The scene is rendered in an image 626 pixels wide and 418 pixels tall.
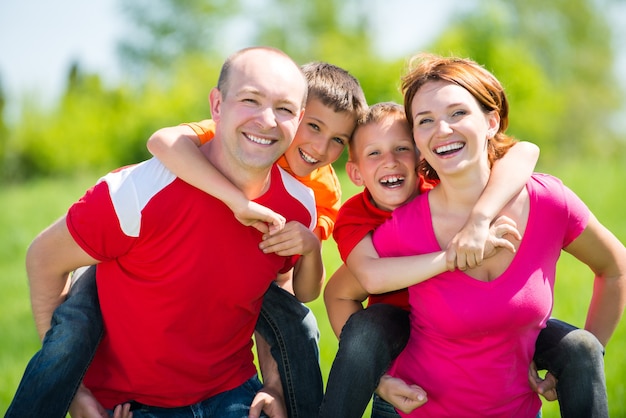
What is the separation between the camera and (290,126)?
10.1 feet

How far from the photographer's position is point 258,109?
3033mm

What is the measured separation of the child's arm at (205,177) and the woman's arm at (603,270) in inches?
50.4

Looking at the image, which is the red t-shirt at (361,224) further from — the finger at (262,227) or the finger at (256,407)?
the finger at (256,407)

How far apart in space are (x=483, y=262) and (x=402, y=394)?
640 millimetres

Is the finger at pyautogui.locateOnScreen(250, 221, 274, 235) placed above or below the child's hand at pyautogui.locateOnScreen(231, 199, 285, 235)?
below

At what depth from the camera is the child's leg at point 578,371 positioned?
2.78 meters

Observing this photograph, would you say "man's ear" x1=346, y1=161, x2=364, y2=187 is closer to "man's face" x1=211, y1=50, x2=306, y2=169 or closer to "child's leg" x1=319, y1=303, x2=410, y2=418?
"man's face" x1=211, y1=50, x2=306, y2=169

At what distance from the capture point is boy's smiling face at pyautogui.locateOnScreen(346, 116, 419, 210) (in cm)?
329

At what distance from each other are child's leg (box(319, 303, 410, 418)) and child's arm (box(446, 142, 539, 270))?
447mm

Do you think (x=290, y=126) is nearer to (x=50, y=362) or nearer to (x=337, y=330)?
(x=337, y=330)

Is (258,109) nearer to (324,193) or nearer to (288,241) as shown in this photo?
(288,241)

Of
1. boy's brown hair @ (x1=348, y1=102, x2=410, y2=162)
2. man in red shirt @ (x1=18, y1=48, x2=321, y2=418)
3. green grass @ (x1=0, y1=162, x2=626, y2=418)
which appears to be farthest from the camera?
green grass @ (x1=0, y1=162, x2=626, y2=418)

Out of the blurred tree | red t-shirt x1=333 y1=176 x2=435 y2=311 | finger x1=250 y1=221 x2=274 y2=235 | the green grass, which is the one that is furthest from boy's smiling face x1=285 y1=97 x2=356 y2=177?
the blurred tree

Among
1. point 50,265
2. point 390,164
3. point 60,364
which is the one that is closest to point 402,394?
point 390,164
